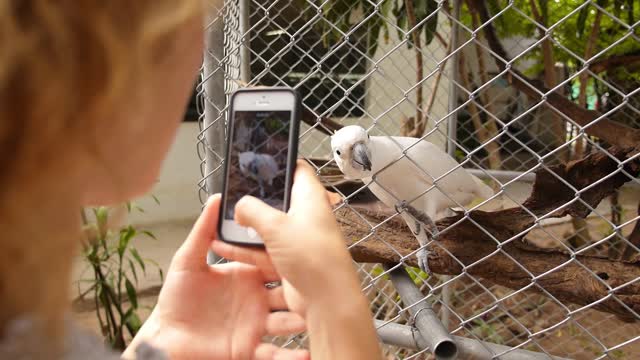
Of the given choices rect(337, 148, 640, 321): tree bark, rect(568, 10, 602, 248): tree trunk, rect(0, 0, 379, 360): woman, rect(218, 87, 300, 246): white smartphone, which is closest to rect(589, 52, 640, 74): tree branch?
rect(568, 10, 602, 248): tree trunk

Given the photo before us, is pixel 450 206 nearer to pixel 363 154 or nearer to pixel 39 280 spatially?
pixel 363 154

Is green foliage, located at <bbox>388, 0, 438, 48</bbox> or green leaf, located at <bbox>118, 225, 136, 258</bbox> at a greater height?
green foliage, located at <bbox>388, 0, 438, 48</bbox>

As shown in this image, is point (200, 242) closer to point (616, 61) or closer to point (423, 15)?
point (423, 15)

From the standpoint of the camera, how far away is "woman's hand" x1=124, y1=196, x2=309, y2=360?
64 centimetres

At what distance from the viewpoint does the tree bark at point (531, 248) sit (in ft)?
3.03

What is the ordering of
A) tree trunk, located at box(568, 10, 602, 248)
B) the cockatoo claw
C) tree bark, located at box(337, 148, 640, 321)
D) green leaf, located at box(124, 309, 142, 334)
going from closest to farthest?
1. tree bark, located at box(337, 148, 640, 321)
2. the cockatoo claw
3. tree trunk, located at box(568, 10, 602, 248)
4. green leaf, located at box(124, 309, 142, 334)

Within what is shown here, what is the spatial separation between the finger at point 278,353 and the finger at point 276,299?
0.05 m

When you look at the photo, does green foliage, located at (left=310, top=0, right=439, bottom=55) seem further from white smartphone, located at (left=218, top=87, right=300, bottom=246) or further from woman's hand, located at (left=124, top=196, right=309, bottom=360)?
woman's hand, located at (left=124, top=196, right=309, bottom=360)

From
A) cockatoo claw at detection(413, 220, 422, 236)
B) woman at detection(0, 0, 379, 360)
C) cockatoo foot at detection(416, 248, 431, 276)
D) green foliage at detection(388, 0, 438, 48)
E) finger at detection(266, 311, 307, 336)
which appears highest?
green foliage at detection(388, 0, 438, 48)

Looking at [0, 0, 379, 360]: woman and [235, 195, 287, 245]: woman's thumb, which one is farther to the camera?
[235, 195, 287, 245]: woman's thumb

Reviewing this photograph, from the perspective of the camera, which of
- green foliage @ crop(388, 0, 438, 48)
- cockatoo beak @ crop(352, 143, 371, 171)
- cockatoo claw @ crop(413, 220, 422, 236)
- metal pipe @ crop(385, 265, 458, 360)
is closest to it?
metal pipe @ crop(385, 265, 458, 360)

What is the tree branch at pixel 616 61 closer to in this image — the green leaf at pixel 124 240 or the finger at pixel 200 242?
the finger at pixel 200 242

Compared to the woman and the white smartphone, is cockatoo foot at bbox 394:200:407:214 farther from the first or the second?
the woman

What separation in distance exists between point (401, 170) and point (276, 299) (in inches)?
33.4
